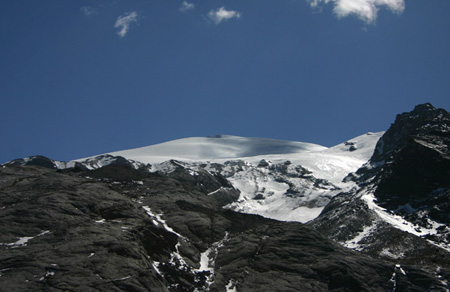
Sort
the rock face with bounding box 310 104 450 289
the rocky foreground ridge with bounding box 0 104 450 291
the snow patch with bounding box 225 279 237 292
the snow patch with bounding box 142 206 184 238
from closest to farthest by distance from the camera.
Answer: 1. the rocky foreground ridge with bounding box 0 104 450 291
2. the snow patch with bounding box 225 279 237 292
3. the snow patch with bounding box 142 206 184 238
4. the rock face with bounding box 310 104 450 289

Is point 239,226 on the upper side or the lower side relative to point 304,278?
upper

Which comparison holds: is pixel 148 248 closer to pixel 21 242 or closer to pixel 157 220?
pixel 157 220

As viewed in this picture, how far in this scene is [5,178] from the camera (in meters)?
55.7

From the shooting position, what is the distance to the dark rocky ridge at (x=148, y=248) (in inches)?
1437

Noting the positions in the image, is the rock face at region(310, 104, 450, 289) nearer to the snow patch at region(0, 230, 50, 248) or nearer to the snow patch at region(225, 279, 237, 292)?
the snow patch at region(225, 279, 237, 292)

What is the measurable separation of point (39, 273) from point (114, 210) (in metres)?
13.8

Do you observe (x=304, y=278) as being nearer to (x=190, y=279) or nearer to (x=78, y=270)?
(x=190, y=279)

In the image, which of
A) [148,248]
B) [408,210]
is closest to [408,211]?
[408,210]

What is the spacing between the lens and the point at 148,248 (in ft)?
143

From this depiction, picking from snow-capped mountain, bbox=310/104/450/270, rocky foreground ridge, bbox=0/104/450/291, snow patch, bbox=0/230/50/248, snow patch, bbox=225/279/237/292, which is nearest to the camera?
rocky foreground ridge, bbox=0/104/450/291

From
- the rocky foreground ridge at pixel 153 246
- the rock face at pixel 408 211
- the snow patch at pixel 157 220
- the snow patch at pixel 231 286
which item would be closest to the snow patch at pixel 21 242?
the rocky foreground ridge at pixel 153 246

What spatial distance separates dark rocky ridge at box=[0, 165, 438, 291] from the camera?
3650 centimetres

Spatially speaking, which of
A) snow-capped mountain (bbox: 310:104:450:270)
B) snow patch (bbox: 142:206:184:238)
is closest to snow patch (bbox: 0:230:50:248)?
snow patch (bbox: 142:206:184:238)

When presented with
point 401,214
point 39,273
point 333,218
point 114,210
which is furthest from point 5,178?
point 401,214
